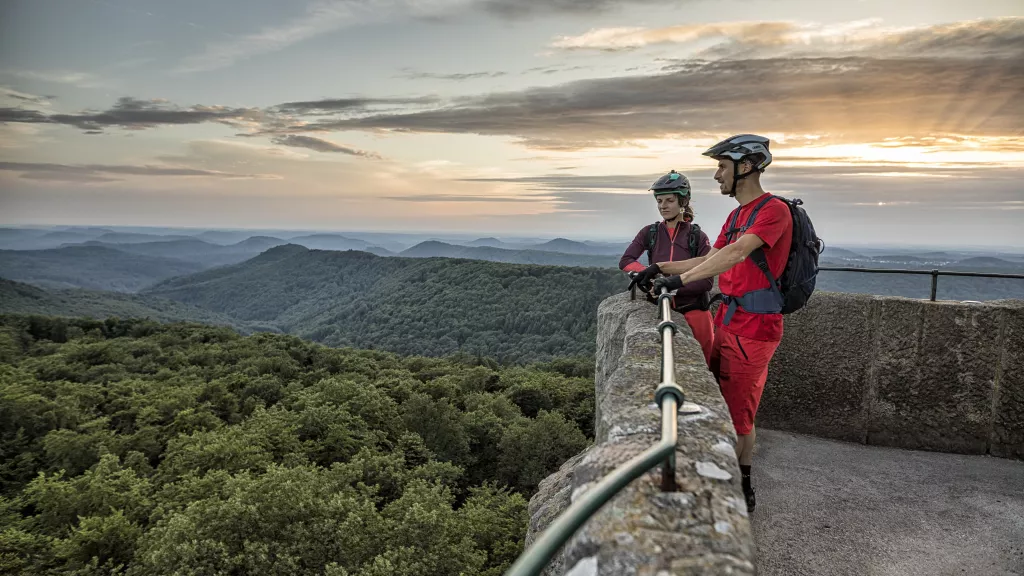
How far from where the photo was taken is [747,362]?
3895 mm

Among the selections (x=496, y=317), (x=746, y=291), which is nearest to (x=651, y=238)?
(x=746, y=291)

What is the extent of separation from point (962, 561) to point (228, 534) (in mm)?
17454

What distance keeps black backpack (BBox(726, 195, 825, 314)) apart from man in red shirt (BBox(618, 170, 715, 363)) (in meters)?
1.21

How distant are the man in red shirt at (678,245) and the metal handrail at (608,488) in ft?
9.39

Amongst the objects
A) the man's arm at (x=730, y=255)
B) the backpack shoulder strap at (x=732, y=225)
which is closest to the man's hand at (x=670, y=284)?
the man's arm at (x=730, y=255)

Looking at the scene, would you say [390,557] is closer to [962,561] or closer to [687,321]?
[687,321]

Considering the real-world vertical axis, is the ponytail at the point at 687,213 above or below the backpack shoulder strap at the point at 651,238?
above

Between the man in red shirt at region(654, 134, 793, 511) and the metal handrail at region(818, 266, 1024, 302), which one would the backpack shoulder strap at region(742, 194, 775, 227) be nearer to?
the man in red shirt at region(654, 134, 793, 511)

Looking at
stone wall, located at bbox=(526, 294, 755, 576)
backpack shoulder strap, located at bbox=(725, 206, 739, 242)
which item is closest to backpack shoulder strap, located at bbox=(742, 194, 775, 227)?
backpack shoulder strap, located at bbox=(725, 206, 739, 242)

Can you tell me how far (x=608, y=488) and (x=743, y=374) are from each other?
9.35 feet

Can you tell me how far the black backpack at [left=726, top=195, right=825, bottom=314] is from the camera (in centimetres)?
378

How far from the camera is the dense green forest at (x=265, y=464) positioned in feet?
53.4

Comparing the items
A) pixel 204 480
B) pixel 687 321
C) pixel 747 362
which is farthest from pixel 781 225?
pixel 204 480

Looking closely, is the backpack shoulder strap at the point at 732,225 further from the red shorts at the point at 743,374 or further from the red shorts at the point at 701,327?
the red shorts at the point at 701,327
